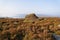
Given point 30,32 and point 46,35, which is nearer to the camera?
point 46,35

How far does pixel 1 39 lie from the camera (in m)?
19.7

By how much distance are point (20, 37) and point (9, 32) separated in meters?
1.09

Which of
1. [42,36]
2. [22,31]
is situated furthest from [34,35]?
[22,31]

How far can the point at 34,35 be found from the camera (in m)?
19.8

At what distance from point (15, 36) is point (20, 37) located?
0.49 metres

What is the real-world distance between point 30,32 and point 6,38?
2.28 metres

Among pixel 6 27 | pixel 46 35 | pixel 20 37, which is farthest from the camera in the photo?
pixel 6 27

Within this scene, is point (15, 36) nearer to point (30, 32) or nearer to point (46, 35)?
point (30, 32)

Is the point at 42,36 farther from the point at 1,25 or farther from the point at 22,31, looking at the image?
the point at 1,25

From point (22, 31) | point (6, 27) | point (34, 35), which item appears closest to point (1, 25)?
point (6, 27)

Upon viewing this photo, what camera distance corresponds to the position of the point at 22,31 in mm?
21562

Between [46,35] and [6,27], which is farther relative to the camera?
[6,27]

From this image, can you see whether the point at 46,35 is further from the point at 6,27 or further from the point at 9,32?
the point at 6,27

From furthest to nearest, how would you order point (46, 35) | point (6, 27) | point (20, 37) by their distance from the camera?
point (6, 27)
point (20, 37)
point (46, 35)
